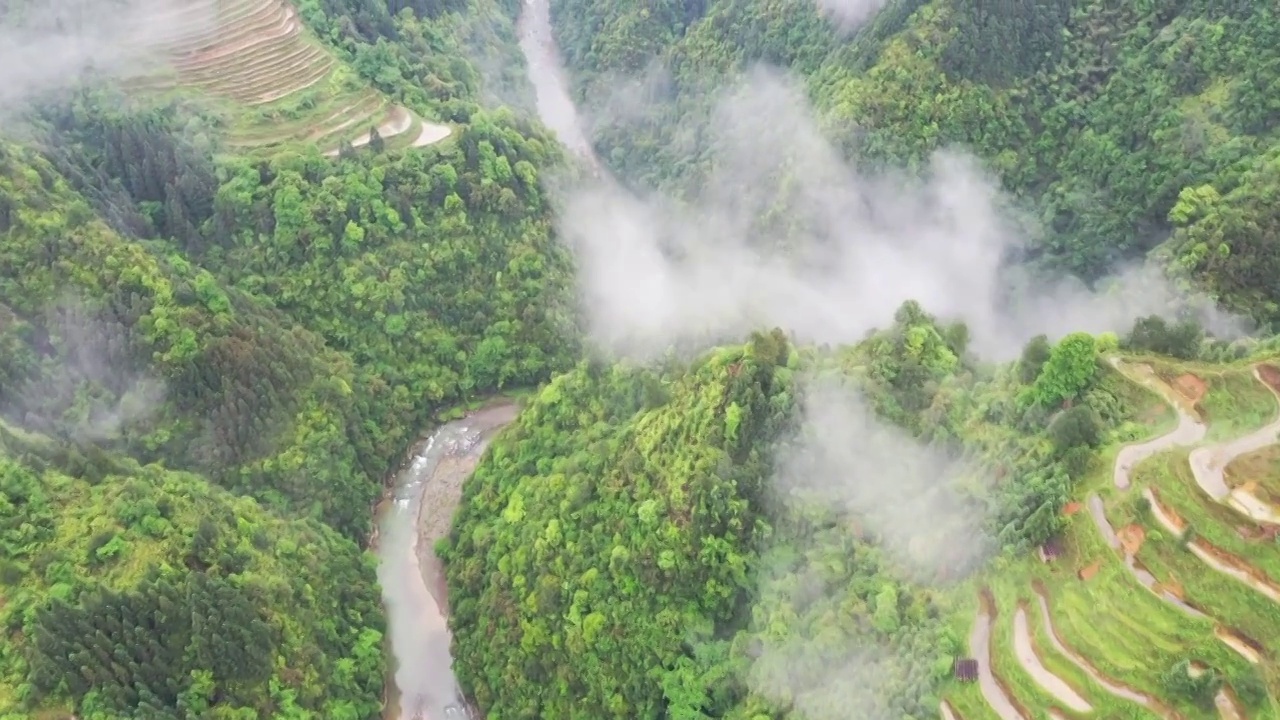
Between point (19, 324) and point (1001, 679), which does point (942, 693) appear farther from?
point (19, 324)

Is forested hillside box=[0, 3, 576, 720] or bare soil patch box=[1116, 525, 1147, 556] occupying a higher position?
forested hillside box=[0, 3, 576, 720]

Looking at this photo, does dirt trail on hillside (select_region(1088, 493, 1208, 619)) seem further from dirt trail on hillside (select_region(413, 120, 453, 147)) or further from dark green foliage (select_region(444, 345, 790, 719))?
dirt trail on hillside (select_region(413, 120, 453, 147))

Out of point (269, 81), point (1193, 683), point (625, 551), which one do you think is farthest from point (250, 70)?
point (1193, 683)

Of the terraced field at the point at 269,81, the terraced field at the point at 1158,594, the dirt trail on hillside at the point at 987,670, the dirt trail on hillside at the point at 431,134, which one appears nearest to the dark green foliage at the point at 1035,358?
the terraced field at the point at 1158,594

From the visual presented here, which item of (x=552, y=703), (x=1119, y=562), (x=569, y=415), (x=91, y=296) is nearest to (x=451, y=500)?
(x=569, y=415)

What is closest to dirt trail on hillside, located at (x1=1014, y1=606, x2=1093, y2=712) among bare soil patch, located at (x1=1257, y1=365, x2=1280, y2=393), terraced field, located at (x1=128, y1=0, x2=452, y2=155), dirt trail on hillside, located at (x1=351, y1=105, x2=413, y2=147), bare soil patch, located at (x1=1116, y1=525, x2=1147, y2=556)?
bare soil patch, located at (x1=1116, y1=525, x2=1147, y2=556)
